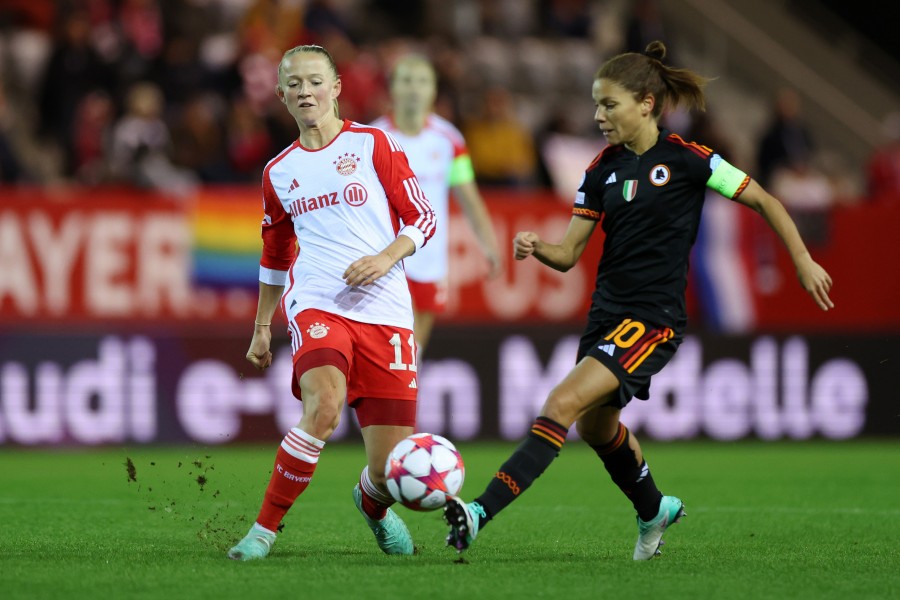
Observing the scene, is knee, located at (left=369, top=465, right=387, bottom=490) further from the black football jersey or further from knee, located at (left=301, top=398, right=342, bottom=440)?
the black football jersey

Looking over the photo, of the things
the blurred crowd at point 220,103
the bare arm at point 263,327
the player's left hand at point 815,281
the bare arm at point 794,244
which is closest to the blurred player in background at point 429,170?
the bare arm at point 263,327

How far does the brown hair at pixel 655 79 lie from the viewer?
6211 millimetres

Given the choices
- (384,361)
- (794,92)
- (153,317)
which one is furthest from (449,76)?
(384,361)

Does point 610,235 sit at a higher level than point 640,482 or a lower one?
higher

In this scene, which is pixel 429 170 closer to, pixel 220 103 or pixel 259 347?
pixel 259 347

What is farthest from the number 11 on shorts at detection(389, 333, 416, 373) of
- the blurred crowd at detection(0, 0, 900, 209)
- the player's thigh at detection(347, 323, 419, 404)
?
the blurred crowd at detection(0, 0, 900, 209)

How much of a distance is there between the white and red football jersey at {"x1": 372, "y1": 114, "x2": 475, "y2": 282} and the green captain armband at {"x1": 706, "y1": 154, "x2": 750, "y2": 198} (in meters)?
3.36

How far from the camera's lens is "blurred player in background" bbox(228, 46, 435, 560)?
6113mm

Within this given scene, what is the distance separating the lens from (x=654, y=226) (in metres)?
6.18

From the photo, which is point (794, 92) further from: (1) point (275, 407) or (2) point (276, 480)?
(2) point (276, 480)

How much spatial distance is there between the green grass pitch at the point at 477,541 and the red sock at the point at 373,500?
7.1 inches

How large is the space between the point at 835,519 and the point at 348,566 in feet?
10.1

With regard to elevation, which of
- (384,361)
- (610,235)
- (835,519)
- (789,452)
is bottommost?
(789,452)

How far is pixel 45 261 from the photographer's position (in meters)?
13.5
